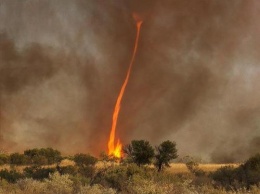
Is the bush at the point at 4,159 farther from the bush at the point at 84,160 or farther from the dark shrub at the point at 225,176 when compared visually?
the dark shrub at the point at 225,176

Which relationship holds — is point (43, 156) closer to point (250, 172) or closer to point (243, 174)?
point (243, 174)

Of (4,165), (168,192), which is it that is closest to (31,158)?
(4,165)

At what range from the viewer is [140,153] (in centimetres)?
6469

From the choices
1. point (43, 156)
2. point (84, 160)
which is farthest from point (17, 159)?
point (84, 160)

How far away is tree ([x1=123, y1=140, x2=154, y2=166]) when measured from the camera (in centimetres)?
6462

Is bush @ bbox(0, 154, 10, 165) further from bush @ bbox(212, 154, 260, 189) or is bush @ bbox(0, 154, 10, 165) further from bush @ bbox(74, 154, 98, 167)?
bush @ bbox(212, 154, 260, 189)

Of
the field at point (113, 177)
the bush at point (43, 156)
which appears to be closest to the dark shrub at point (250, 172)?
the field at point (113, 177)

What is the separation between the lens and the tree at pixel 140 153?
212ft

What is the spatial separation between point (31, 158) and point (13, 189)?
47132mm

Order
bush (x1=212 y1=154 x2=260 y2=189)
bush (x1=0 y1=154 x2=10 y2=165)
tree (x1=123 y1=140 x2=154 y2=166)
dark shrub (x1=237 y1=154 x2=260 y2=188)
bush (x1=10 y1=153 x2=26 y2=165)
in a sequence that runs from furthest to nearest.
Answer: bush (x1=0 y1=154 x2=10 y2=165), bush (x1=10 y1=153 x2=26 y2=165), tree (x1=123 y1=140 x2=154 y2=166), bush (x1=212 y1=154 x2=260 y2=189), dark shrub (x1=237 y1=154 x2=260 y2=188)

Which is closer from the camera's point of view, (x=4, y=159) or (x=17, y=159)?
(x=17, y=159)

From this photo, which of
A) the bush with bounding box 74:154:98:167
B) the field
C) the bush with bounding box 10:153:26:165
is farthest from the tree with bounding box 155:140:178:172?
the bush with bounding box 10:153:26:165

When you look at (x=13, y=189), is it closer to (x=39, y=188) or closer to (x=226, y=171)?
(x=39, y=188)

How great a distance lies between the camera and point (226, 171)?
54.0 metres
